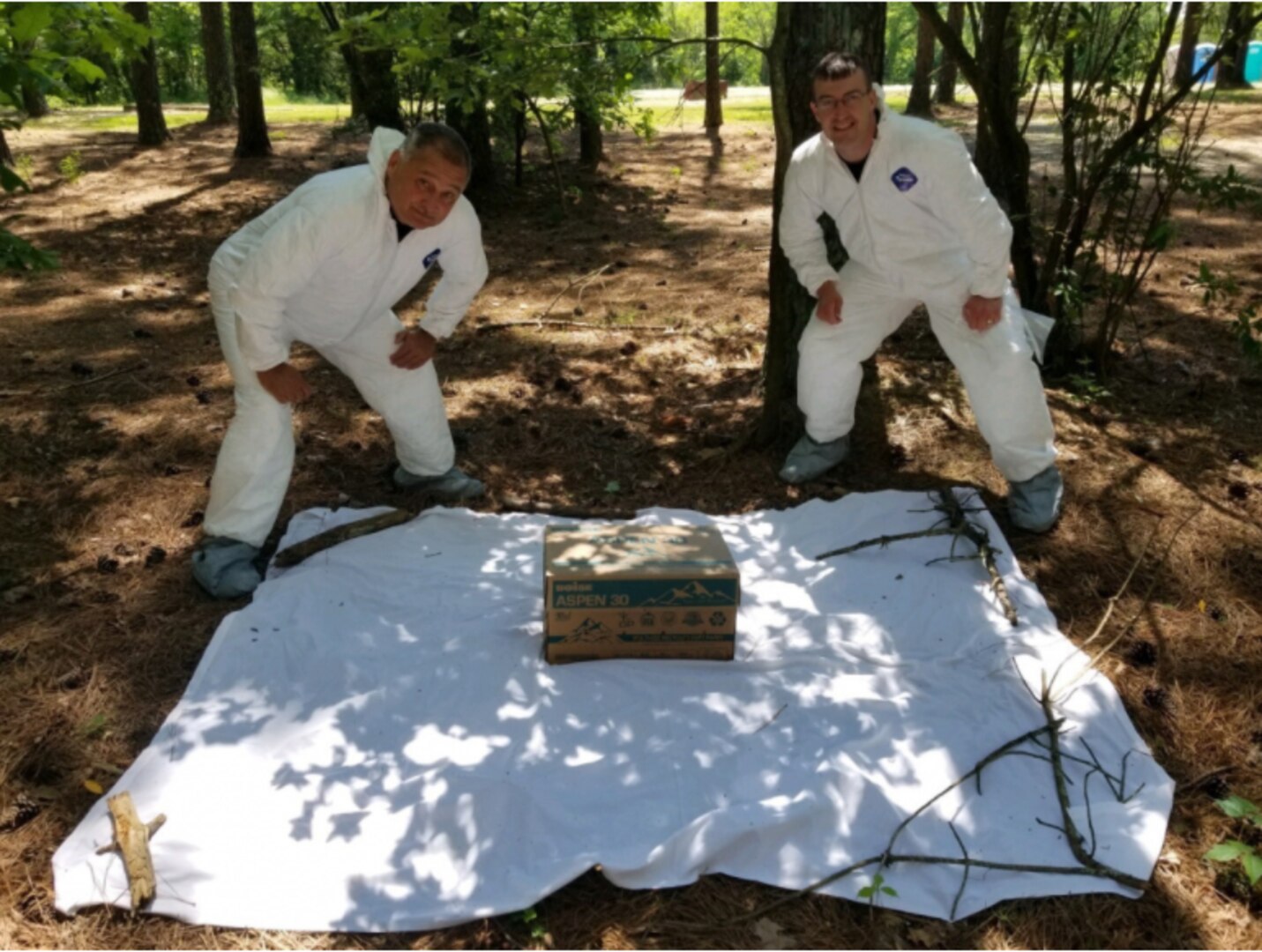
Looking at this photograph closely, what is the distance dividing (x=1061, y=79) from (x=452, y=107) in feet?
19.2

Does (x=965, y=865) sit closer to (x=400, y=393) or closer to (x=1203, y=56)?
(x=400, y=393)

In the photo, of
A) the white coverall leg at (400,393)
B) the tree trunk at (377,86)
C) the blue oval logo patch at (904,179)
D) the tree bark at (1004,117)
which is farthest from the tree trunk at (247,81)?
the blue oval logo patch at (904,179)

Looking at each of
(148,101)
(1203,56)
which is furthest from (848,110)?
(1203,56)

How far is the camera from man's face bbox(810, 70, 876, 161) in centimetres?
350

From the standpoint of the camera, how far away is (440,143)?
3252mm

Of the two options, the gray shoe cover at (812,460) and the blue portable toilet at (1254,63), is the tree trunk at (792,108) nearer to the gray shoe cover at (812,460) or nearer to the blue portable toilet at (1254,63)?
the gray shoe cover at (812,460)

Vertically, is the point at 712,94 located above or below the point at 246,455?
above

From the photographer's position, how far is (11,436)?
465cm

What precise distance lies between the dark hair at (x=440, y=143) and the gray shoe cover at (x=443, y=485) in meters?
1.54

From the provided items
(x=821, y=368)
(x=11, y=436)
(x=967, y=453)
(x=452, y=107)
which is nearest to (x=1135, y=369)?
(x=967, y=453)

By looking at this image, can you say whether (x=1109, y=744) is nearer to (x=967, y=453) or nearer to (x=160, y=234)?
(x=967, y=453)

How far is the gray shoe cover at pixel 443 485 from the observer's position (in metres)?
4.38

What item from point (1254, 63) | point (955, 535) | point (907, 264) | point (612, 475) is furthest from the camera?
point (1254, 63)

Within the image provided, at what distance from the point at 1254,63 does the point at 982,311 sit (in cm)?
2270
